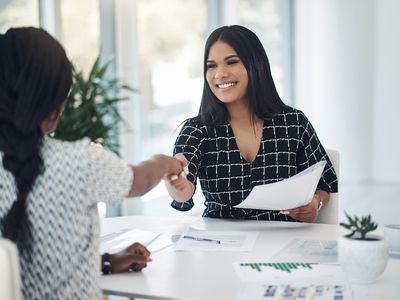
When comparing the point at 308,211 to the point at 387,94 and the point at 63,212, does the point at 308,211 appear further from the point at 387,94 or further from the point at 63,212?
the point at 387,94

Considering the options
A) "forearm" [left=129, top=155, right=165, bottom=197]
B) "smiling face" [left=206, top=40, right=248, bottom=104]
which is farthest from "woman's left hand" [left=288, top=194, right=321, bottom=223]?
"forearm" [left=129, top=155, right=165, bottom=197]

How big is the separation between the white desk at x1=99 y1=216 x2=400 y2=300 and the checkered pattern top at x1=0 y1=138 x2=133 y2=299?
0.66 feet

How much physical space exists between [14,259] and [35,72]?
333 millimetres

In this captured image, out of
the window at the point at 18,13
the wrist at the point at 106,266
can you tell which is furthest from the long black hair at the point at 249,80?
the window at the point at 18,13

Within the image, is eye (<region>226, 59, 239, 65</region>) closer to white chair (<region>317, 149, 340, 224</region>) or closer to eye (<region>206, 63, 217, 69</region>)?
eye (<region>206, 63, 217, 69</region>)

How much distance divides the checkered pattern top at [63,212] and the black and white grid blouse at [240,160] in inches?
34.6

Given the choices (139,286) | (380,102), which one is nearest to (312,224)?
(139,286)

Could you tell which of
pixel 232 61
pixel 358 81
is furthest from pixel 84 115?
pixel 358 81

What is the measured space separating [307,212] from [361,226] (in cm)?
63

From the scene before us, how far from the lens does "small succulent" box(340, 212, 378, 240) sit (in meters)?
1.40

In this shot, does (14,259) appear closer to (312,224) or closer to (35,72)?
(35,72)

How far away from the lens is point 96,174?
1.23 meters

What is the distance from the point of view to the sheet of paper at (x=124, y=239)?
1.77 metres

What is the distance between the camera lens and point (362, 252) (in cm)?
140
